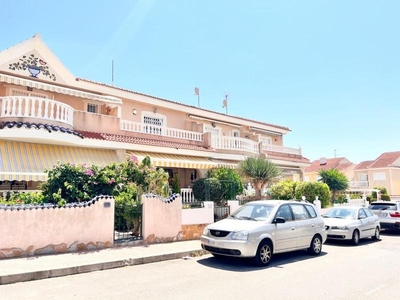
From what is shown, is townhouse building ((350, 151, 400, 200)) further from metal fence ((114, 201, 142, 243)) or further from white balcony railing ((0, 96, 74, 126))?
white balcony railing ((0, 96, 74, 126))

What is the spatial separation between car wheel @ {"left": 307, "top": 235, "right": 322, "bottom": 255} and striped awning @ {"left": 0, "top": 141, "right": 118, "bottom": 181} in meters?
10.4

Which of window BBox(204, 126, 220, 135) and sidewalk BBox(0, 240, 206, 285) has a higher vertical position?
window BBox(204, 126, 220, 135)

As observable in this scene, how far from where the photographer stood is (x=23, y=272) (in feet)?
25.3

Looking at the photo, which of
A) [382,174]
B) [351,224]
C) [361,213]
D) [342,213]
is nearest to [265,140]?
[342,213]

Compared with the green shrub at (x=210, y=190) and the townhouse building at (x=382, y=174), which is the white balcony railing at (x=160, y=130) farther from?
the townhouse building at (x=382, y=174)

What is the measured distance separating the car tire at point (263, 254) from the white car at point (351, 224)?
18.9 feet

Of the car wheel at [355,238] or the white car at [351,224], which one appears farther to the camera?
the car wheel at [355,238]

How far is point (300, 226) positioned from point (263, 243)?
6.79 feet

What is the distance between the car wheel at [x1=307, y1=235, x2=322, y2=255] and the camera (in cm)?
1120

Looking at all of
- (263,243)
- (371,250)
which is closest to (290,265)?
(263,243)

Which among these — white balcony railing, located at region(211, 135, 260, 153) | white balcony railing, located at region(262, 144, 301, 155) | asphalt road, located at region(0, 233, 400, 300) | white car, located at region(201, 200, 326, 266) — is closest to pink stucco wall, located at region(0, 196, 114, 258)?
asphalt road, located at region(0, 233, 400, 300)

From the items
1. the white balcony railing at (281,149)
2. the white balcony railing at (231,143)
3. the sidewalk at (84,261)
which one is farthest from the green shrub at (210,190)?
the white balcony railing at (281,149)

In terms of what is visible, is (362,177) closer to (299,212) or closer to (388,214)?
(388,214)

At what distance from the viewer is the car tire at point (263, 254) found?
924cm
